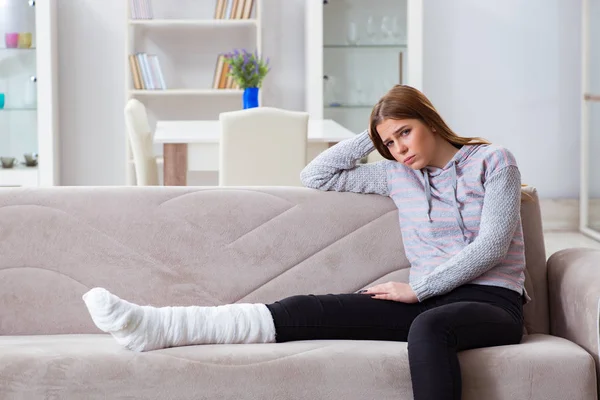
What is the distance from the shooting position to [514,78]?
6.24 metres

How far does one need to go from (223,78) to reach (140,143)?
1559 millimetres

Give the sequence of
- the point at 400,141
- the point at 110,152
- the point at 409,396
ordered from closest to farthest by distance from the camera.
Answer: the point at 409,396, the point at 400,141, the point at 110,152

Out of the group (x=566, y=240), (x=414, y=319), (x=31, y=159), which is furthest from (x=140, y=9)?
(x=414, y=319)

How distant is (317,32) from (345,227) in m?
3.71

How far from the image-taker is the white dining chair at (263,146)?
371 cm

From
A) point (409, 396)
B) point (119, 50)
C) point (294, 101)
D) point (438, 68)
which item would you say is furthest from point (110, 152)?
point (409, 396)

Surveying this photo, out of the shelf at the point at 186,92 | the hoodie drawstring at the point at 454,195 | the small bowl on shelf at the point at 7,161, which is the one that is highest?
the shelf at the point at 186,92

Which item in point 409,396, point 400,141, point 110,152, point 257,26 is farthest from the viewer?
point 110,152

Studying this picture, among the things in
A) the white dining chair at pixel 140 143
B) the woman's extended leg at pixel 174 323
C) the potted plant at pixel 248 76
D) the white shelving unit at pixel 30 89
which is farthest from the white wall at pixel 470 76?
the woman's extended leg at pixel 174 323

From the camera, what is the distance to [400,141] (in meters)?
2.32

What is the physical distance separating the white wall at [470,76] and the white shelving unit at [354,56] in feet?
1.20

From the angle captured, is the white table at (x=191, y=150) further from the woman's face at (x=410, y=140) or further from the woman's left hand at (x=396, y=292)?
the woman's left hand at (x=396, y=292)

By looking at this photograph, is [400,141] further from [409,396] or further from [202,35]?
[202,35]

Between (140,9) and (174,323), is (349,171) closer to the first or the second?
(174,323)
